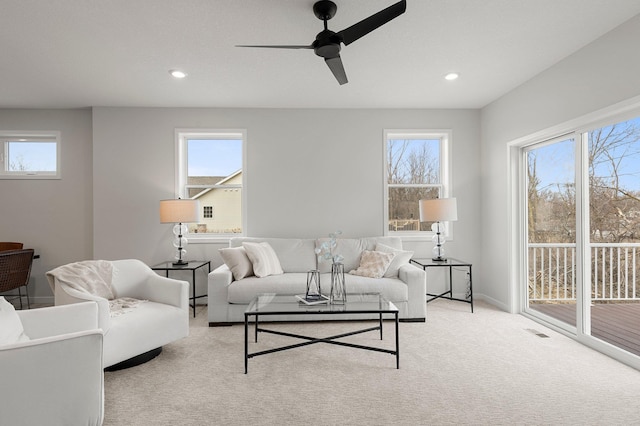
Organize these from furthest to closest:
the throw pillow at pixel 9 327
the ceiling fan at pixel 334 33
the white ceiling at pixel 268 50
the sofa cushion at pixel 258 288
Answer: the sofa cushion at pixel 258 288, the white ceiling at pixel 268 50, the ceiling fan at pixel 334 33, the throw pillow at pixel 9 327

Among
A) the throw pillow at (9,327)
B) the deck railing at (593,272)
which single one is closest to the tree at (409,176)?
the deck railing at (593,272)

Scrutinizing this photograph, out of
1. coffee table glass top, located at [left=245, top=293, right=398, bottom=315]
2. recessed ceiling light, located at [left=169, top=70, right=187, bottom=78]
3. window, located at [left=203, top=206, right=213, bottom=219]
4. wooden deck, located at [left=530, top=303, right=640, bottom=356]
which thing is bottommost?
wooden deck, located at [left=530, top=303, right=640, bottom=356]

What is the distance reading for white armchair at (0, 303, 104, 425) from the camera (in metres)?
1.48

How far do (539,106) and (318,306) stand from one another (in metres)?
3.08

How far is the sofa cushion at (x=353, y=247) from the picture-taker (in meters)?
4.33

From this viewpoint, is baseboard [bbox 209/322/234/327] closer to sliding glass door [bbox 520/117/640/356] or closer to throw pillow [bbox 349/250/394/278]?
throw pillow [bbox 349/250/394/278]

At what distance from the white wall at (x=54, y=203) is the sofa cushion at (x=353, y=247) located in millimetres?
3273

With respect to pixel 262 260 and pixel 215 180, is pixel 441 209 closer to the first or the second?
pixel 262 260

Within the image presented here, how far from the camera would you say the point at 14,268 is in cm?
389

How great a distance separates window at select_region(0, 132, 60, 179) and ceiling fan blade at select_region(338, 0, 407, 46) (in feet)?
15.0

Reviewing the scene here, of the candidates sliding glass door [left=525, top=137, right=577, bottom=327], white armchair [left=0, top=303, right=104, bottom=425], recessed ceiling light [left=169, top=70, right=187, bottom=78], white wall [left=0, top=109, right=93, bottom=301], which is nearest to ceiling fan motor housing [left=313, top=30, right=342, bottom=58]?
recessed ceiling light [left=169, top=70, right=187, bottom=78]

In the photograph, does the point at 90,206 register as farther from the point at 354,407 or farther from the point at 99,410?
the point at 354,407

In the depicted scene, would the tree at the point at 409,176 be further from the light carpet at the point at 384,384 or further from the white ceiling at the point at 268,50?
the light carpet at the point at 384,384

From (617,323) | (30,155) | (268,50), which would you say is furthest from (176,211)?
(617,323)
